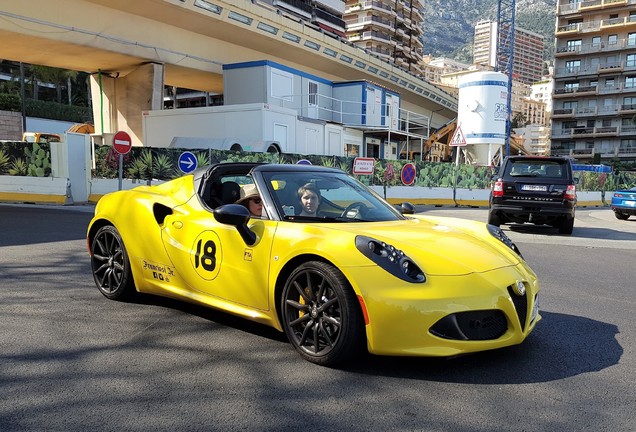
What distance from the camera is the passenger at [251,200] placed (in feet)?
12.5

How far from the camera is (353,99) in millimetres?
30672

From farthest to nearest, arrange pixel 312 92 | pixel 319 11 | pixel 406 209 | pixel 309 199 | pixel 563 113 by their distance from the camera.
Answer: pixel 563 113 < pixel 319 11 < pixel 312 92 < pixel 406 209 < pixel 309 199

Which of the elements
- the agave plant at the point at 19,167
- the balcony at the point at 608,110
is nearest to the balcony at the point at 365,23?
the balcony at the point at 608,110

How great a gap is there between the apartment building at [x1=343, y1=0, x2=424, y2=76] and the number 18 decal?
89.2m

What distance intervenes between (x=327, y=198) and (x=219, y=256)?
994 mm

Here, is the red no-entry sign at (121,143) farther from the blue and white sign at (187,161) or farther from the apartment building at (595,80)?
the apartment building at (595,80)

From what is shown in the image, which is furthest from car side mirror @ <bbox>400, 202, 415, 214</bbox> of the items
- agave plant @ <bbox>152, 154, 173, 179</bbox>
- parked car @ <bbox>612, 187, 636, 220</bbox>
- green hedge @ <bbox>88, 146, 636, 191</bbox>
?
parked car @ <bbox>612, 187, 636, 220</bbox>

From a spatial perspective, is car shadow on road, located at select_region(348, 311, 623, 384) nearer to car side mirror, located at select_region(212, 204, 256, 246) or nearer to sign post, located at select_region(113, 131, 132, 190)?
car side mirror, located at select_region(212, 204, 256, 246)

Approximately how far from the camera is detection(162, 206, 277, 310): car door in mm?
3475

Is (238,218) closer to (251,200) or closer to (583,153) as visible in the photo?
(251,200)

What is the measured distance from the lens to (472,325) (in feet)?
9.77

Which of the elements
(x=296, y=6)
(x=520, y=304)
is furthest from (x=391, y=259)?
(x=296, y=6)

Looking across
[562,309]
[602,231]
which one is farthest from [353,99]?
[562,309]

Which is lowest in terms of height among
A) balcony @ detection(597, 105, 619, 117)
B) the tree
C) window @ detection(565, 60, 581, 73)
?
balcony @ detection(597, 105, 619, 117)
